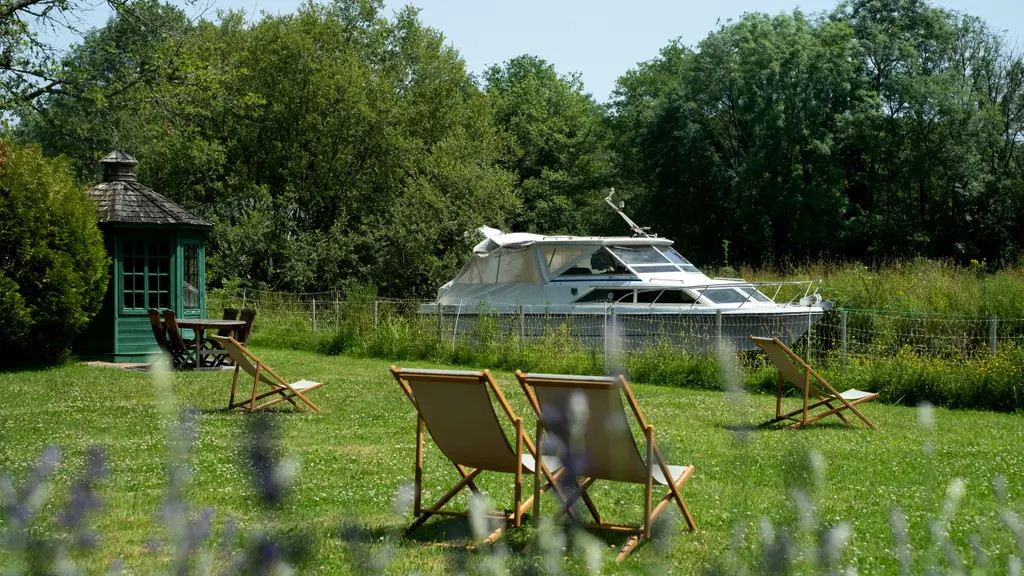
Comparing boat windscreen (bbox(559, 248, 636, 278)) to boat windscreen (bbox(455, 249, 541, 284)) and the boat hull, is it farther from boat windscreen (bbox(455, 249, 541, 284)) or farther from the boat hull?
the boat hull

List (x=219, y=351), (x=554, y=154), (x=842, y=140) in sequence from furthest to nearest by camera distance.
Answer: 1. (x=554, y=154)
2. (x=842, y=140)
3. (x=219, y=351)

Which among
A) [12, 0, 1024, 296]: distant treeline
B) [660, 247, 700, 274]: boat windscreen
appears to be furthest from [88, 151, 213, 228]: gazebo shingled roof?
[12, 0, 1024, 296]: distant treeline

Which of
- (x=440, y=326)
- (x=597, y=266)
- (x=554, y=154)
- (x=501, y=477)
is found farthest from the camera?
(x=554, y=154)

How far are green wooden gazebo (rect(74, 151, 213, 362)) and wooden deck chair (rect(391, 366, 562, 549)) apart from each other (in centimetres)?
1370

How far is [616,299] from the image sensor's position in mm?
18562

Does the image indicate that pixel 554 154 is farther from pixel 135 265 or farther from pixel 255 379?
pixel 255 379

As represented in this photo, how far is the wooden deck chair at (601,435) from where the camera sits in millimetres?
5137

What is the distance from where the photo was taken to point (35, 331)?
53.3ft

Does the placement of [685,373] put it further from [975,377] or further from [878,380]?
[975,377]

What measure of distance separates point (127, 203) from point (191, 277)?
1954 mm

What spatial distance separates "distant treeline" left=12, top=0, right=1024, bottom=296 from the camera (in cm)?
3412

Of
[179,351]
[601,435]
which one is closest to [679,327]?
[179,351]

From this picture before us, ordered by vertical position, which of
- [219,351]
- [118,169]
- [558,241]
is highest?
[118,169]

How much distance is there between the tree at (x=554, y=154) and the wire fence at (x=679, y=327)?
25561mm
